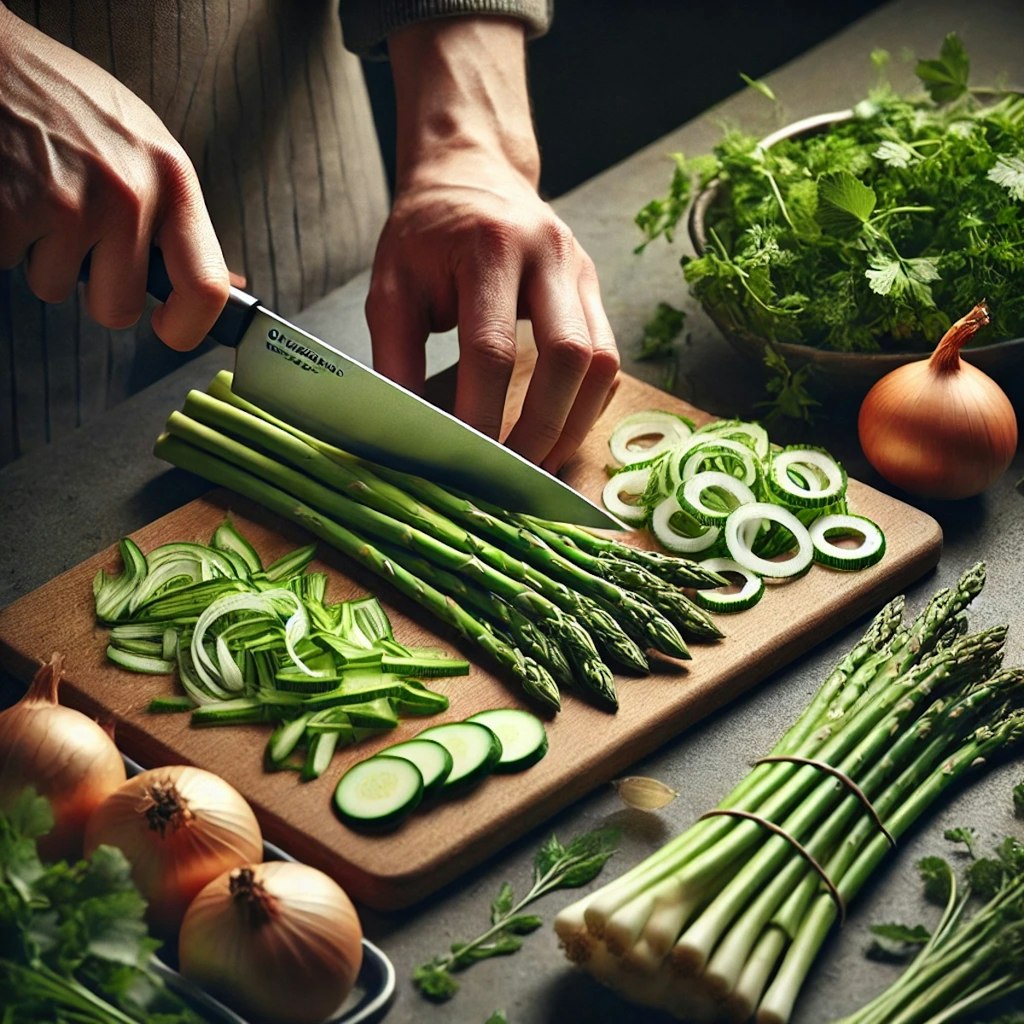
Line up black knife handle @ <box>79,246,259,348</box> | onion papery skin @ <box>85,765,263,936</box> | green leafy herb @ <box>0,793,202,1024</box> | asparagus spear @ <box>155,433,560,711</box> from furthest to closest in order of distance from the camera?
1. black knife handle @ <box>79,246,259,348</box>
2. asparagus spear @ <box>155,433,560,711</box>
3. onion papery skin @ <box>85,765,263,936</box>
4. green leafy herb @ <box>0,793,202,1024</box>

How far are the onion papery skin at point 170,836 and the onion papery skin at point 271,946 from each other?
68 mm

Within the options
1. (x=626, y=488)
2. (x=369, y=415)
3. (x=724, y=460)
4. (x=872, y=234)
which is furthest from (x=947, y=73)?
(x=369, y=415)

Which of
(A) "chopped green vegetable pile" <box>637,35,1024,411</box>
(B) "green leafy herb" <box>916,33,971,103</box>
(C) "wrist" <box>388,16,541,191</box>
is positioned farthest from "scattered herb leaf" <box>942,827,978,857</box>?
(B) "green leafy herb" <box>916,33,971,103</box>

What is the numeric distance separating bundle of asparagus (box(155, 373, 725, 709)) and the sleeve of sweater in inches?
40.6

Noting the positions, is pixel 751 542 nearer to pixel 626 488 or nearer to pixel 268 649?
pixel 626 488

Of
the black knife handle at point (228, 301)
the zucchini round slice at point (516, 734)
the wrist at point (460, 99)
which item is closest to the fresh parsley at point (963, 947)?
the zucchini round slice at point (516, 734)

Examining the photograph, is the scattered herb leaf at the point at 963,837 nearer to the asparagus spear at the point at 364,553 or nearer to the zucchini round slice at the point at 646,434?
the asparagus spear at the point at 364,553

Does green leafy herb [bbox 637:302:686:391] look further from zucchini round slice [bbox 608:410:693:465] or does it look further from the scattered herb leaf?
the scattered herb leaf

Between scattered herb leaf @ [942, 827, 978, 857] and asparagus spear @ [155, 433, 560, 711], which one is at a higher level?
asparagus spear @ [155, 433, 560, 711]

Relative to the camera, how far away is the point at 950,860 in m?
1.91

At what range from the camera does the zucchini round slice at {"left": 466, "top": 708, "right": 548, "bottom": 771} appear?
1994mm

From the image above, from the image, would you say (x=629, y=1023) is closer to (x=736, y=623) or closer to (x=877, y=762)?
(x=877, y=762)

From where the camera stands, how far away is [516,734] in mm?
2039

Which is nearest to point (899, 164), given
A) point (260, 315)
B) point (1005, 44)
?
point (260, 315)
